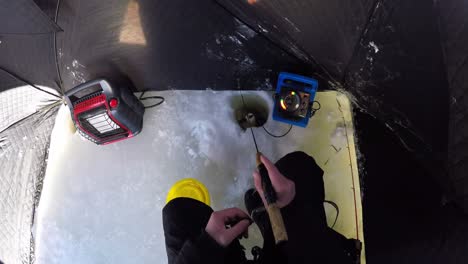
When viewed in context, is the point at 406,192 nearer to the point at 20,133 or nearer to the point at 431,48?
the point at 431,48

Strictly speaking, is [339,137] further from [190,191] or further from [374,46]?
[190,191]

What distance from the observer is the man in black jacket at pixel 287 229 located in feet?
3.33

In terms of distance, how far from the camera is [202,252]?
3.33 ft

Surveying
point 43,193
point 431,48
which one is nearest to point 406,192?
point 431,48

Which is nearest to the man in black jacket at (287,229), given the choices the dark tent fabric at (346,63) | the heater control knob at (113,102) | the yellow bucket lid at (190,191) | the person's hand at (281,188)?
the person's hand at (281,188)

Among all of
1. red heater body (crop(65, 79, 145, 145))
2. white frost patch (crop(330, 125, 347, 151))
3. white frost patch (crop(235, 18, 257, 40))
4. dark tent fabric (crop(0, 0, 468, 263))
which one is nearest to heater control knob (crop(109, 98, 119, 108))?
red heater body (crop(65, 79, 145, 145))

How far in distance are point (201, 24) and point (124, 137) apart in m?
0.54

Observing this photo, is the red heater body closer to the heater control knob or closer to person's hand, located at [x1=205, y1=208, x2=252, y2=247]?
the heater control knob

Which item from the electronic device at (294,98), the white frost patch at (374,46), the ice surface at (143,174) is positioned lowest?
the ice surface at (143,174)

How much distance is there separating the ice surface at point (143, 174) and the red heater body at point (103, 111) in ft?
0.35

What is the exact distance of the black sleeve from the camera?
1.01 metres

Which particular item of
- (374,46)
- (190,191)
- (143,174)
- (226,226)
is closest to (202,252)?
(226,226)

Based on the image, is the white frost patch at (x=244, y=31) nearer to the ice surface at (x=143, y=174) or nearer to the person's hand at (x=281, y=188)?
the ice surface at (x=143, y=174)

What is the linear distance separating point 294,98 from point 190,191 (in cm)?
53
